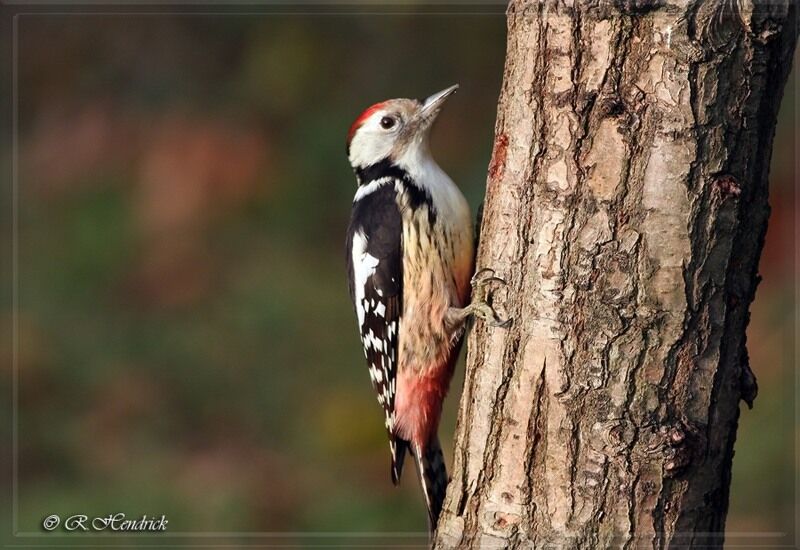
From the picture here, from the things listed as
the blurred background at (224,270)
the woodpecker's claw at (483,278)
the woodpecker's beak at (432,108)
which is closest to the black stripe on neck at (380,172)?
the woodpecker's beak at (432,108)

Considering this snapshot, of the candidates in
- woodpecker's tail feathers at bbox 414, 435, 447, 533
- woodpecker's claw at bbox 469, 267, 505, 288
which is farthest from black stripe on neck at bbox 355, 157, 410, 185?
woodpecker's tail feathers at bbox 414, 435, 447, 533

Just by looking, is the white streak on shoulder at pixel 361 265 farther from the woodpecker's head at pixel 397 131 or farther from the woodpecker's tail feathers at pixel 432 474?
the woodpecker's tail feathers at pixel 432 474

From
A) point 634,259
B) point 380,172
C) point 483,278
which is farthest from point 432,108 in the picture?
point 634,259

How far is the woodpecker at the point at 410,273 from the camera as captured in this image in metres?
3.25

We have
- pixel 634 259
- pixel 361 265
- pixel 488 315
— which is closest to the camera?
pixel 634 259

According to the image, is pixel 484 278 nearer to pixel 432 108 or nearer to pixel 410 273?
pixel 410 273

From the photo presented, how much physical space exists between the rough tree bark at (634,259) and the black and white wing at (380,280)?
87cm

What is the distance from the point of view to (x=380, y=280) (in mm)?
3404

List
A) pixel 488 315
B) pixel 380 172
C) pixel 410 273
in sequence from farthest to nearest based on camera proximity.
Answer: pixel 380 172
pixel 410 273
pixel 488 315

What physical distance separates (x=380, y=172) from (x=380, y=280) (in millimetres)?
428

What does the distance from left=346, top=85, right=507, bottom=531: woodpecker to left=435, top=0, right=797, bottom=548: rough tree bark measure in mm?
650

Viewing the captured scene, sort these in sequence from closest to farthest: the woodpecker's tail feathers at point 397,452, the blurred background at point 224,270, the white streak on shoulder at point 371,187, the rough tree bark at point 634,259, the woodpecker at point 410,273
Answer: the rough tree bark at point 634,259 < the woodpecker at point 410,273 < the white streak on shoulder at point 371,187 < the woodpecker's tail feathers at point 397,452 < the blurred background at point 224,270

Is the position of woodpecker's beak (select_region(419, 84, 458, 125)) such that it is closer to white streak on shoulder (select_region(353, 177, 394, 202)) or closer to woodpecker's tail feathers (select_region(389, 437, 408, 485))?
white streak on shoulder (select_region(353, 177, 394, 202))

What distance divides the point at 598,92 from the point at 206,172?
6141 millimetres
